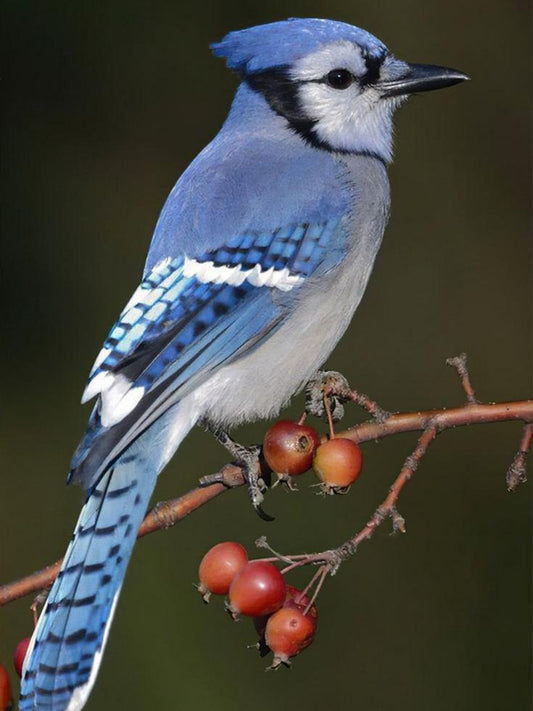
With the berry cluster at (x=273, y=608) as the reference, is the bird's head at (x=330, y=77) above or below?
above

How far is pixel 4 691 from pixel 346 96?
1244 mm

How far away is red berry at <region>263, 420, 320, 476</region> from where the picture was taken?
6.40 ft

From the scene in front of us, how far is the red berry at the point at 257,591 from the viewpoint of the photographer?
183 cm

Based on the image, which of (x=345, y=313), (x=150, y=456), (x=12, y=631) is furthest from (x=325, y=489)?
(x=12, y=631)

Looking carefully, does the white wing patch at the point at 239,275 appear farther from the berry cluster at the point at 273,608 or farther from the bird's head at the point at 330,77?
the berry cluster at the point at 273,608

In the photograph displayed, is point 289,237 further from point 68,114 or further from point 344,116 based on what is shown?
point 68,114

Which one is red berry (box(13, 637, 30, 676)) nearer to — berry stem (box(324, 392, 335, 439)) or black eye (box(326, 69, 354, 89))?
berry stem (box(324, 392, 335, 439))

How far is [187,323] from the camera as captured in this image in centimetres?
218

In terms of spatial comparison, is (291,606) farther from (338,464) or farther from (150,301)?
(150,301)

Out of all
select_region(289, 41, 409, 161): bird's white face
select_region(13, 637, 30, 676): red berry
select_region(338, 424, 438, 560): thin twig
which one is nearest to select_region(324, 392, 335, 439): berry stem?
select_region(338, 424, 438, 560): thin twig

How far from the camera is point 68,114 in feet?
11.9

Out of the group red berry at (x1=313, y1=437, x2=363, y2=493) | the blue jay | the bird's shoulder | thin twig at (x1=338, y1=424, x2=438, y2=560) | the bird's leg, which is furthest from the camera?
the bird's shoulder

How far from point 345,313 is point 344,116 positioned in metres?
0.38

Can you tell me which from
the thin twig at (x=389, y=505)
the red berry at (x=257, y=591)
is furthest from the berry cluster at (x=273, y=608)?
the thin twig at (x=389, y=505)
